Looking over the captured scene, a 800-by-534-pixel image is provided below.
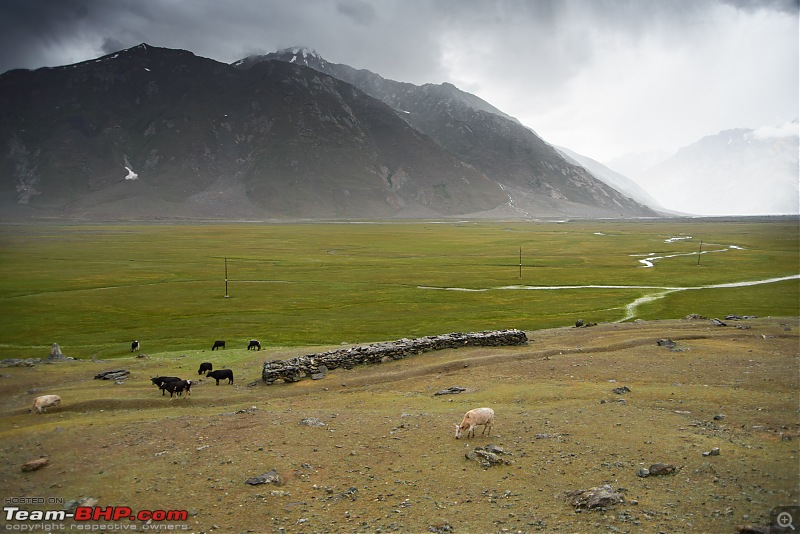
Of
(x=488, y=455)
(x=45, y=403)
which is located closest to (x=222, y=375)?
(x=45, y=403)

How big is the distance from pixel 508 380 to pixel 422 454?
11.5 m

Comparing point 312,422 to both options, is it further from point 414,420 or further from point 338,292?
point 338,292

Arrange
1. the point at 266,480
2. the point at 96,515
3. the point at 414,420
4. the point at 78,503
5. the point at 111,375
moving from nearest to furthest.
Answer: the point at 96,515 < the point at 78,503 < the point at 266,480 < the point at 414,420 < the point at 111,375

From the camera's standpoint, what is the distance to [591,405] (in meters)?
21.5

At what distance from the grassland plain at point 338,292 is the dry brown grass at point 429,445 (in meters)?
20.7

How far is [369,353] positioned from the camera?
109 feet

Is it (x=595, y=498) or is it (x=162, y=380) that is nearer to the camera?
(x=595, y=498)

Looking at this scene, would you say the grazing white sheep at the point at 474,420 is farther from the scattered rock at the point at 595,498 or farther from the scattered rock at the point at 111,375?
the scattered rock at the point at 111,375

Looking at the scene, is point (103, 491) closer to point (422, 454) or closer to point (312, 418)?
point (312, 418)

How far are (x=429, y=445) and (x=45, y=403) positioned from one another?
18.2 meters

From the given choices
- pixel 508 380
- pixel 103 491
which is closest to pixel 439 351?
pixel 508 380

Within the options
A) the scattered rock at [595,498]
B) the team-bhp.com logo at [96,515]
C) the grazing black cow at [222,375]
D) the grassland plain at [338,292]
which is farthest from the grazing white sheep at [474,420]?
the grassland plain at [338,292]

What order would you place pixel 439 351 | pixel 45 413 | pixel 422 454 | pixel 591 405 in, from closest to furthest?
pixel 422 454 → pixel 591 405 → pixel 45 413 → pixel 439 351

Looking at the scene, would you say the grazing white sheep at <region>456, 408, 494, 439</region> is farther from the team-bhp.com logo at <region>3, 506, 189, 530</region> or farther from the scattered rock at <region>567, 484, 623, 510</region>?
the team-bhp.com logo at <region>3, 506, 189, 530</region>
